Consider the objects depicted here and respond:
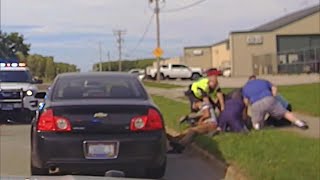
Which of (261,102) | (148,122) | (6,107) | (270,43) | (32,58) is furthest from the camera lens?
(32,58)

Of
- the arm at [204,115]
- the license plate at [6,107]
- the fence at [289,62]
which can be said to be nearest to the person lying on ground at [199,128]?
the arm at [204,115]

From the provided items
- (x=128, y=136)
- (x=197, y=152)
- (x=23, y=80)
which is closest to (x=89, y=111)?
(x=128, y=136)

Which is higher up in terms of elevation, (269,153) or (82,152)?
(82,152)

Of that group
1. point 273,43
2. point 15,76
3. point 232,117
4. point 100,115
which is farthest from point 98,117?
point 273,43

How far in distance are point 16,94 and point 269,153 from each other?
1060 centimetres

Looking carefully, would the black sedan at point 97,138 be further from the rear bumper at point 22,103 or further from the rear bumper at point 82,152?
the rear bumper at point 22,103

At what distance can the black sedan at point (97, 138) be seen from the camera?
28.2ft

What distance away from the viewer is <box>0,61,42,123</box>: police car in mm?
20297

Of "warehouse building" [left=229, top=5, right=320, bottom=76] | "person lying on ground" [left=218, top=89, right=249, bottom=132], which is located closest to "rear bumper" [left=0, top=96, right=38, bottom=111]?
"person lying on ground" [left=218, top=89, right=249, bottom=132]

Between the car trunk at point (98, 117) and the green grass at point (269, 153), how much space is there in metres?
1.88

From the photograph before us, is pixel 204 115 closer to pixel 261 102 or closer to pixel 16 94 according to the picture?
pixel 261 102

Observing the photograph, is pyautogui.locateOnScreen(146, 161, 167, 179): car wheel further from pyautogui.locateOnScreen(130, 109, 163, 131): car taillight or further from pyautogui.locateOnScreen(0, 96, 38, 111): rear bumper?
pyautogui.locateOnScreen(0, 96, 38, 111): rear bumper

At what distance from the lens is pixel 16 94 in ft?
66.6

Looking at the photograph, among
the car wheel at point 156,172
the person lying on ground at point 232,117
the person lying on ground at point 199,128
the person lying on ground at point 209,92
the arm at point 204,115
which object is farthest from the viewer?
the person lying on ground at point 209,92
